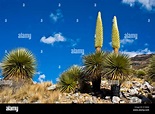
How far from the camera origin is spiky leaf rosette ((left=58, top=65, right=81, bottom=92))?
36.6ft

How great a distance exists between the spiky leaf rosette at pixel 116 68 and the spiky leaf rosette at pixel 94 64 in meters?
0.40

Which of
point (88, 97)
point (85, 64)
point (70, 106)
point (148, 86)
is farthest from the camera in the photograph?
point (148, 86)

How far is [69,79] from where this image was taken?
11.3 meters

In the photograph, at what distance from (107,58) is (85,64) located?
0.89 m

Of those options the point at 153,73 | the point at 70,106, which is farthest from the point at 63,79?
the point at 70,106

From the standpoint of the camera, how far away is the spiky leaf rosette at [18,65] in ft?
36.6

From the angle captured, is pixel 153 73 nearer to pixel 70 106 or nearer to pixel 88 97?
pixel 88 97

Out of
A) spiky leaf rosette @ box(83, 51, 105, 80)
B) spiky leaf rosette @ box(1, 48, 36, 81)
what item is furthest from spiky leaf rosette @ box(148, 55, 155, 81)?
spiky leaf rosette @ box(1, 48, 36, 81)

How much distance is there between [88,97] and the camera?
10.4 metres

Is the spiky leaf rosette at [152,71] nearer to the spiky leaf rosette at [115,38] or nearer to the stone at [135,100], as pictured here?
the stone at [135,100]

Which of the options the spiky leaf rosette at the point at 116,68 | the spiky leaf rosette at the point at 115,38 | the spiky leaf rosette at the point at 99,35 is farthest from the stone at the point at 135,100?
the spiky leaf rosette at the point at 99,35

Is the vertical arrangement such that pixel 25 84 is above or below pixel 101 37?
below

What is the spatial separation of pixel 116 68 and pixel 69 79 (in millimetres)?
1790

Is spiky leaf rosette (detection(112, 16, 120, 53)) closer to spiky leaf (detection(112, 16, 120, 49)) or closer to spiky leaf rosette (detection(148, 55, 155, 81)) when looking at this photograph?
spiky leaf (detection(112, 16, 120, 49))
